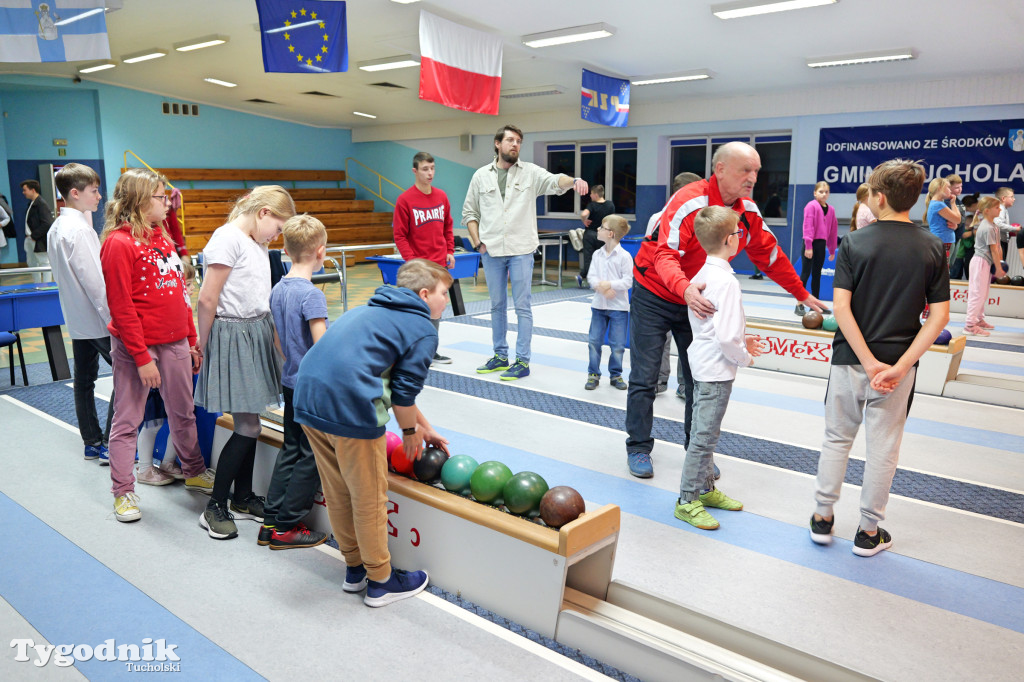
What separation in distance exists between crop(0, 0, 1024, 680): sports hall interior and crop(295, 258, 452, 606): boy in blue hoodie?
0.33 m

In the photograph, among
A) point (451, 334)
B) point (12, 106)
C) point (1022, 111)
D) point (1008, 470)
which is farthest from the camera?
point (12, 106)

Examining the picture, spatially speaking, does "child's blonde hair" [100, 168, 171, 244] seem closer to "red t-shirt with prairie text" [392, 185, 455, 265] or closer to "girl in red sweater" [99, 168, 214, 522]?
"girl in red sweater" [99, 168, 214, 522]

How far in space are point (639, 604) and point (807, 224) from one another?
825 cm

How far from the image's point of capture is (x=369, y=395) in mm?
2221

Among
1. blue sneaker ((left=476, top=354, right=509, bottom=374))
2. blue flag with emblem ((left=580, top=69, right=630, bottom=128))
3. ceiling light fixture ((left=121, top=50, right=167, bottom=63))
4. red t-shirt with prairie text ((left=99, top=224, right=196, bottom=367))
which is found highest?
ceiling light fixture ((left=121, top=50, right=167, bottom=63))

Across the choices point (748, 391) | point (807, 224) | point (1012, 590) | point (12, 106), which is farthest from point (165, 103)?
point (1012, 590)

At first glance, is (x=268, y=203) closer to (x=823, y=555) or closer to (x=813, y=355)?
(x=823, y=555)

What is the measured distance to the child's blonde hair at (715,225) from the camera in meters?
3.00

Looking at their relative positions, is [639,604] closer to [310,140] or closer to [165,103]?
[165,103]

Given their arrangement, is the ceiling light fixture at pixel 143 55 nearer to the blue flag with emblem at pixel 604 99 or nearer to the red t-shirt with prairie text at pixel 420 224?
the blue flag with emblem at pixel 604 99

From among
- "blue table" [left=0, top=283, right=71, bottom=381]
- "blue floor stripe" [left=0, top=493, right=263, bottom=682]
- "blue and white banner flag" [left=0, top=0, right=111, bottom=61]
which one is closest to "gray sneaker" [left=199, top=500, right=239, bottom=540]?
"blue floor stripe" [left=0, top=493, right=263, bottom=682]

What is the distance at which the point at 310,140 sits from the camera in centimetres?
1962

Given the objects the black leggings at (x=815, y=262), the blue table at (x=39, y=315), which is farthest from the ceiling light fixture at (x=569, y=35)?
the blue table at (x=39, y=315)

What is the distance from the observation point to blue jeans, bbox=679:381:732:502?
121 inches
